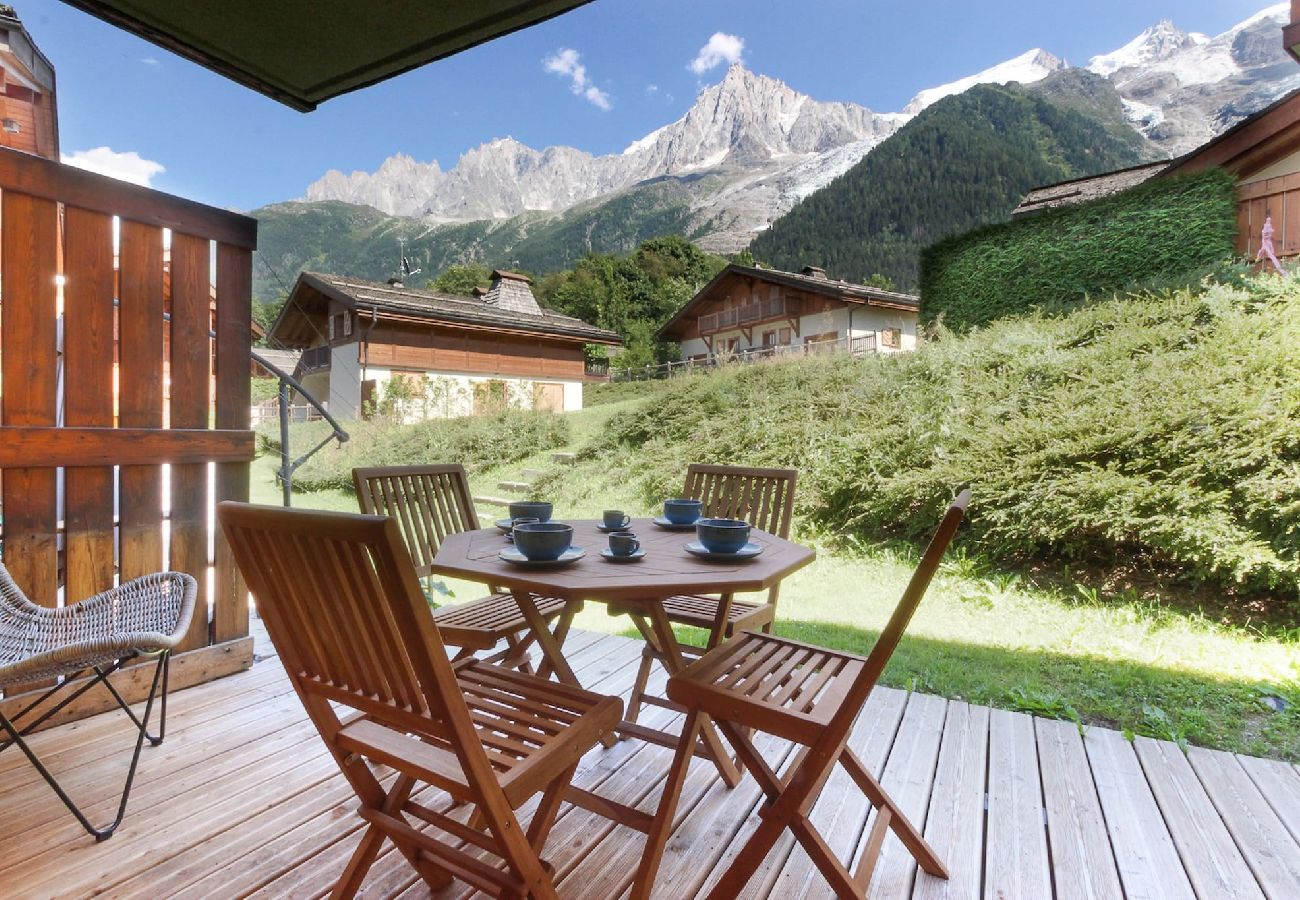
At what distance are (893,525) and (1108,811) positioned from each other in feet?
11.2

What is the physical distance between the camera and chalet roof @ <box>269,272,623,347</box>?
15.3m

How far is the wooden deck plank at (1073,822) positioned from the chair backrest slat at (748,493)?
1105 millimetres

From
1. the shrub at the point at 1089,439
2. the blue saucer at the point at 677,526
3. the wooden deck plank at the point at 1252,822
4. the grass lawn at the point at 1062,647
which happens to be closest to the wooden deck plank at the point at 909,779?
the grass lawn at the point at 1062,647

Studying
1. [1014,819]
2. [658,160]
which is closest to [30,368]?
[1014,819]

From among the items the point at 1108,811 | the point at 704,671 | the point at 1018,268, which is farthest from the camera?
the point at 1018,268

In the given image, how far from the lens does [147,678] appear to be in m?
2.30

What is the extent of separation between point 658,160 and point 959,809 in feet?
353

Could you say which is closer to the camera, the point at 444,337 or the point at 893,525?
the point at 893,525

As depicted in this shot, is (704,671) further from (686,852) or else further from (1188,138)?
(1188,138)

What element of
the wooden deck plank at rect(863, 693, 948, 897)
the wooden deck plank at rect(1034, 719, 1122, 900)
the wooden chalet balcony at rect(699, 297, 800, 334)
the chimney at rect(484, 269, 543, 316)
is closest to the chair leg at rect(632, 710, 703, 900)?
the wooden deck plank at rect(863, 693, 948, 897)

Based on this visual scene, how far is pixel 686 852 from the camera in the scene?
1.55m

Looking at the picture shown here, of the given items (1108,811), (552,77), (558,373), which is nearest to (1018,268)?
(1108,811)

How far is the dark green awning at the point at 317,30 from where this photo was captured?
196cm

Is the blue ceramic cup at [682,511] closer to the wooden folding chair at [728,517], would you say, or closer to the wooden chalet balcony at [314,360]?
the wooden folding chair at [728,517]
